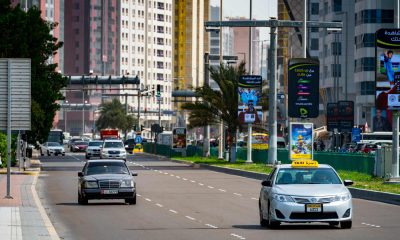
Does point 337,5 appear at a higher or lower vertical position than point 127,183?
higher

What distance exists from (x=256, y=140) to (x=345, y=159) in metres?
54.6

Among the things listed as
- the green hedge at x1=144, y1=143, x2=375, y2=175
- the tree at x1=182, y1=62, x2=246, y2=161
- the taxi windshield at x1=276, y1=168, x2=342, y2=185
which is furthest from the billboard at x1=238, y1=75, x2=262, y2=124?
the taxi windshield at x1=276, y1=168, x2=342, y2=185

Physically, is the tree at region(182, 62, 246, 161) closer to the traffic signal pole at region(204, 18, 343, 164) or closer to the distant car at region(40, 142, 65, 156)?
the traffic signal pole at region(204, 18, 343, 164)

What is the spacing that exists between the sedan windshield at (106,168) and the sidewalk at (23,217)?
1939mm

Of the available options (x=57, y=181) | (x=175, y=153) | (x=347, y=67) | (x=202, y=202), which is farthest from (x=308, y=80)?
(x=347, y=67)

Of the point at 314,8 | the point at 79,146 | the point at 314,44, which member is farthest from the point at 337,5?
the point at 79,146

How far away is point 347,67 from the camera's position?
486 ft

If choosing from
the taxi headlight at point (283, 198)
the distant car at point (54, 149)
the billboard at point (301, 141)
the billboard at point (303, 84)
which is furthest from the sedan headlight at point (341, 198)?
the distant car at point (54, 149)

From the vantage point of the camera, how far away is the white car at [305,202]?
26719mm

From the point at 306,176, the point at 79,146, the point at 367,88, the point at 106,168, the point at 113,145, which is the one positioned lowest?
the point at 106,168

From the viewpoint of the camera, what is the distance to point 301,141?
55625 mm

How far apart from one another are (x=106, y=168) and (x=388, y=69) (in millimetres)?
12952

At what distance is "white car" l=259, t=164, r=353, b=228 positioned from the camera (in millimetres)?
26719

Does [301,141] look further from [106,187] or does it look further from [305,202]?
[305,202]
